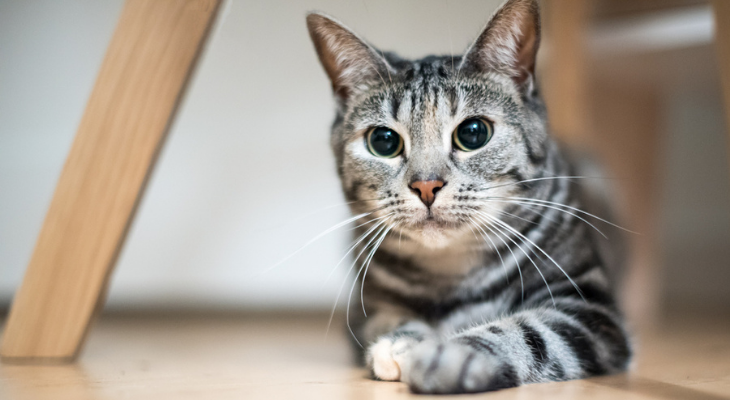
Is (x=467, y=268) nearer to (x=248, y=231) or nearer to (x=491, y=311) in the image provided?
(x=491, y=311)

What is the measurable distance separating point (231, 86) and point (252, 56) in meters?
0.15

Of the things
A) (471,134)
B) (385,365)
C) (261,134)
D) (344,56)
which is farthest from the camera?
(261,134)

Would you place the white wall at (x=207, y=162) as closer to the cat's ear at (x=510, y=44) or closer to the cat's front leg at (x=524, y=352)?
the cat's ear at (x=510, y=44)

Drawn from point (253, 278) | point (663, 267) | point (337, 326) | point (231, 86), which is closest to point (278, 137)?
point (231, 86)

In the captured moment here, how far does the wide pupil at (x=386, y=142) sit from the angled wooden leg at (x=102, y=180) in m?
0.33

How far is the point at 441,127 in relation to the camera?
878 millimetres

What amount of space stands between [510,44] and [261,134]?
2.99ft

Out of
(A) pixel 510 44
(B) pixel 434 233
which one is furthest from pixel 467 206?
(A) pixel 510 44

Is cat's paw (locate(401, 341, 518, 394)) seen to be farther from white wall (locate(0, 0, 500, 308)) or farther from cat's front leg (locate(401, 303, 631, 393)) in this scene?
white wall (locate(0, 0, 500, 308))

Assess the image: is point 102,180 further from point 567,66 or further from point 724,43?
point 567,66

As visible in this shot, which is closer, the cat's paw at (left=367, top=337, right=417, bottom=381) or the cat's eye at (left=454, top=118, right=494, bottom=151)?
the cat's paw at (left=367, top=337, right=417, bottom=381)

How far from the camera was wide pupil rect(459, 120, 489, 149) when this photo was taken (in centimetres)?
89

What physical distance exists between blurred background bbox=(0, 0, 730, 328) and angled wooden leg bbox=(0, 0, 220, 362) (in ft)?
1.14

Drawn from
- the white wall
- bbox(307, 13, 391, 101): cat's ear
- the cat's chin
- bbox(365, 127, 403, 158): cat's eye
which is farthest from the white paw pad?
the white wall
